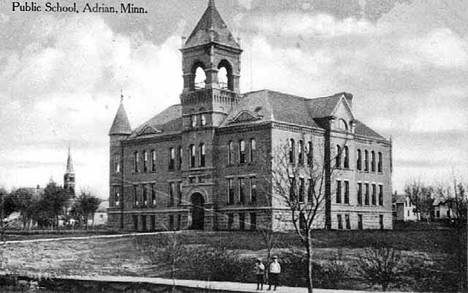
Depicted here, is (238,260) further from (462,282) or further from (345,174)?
(345,174)

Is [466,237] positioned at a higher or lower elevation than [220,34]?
lower

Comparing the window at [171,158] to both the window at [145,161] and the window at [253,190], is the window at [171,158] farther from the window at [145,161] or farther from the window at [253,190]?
the window at [253,190]

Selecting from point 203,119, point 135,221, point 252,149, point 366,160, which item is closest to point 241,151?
point 252,149

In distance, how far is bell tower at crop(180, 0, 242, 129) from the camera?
4178cm

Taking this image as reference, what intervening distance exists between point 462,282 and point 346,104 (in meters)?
23.8

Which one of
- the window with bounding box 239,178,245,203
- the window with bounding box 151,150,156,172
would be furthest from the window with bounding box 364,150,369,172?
the window with bounding box 151,150,156,172

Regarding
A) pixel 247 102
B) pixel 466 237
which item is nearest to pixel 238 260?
pixel 466 237

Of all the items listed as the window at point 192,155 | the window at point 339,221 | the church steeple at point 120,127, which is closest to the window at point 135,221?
the church steeple at point 120,127

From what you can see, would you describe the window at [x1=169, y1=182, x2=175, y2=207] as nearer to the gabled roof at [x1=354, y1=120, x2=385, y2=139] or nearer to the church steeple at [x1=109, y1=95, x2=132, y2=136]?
the church steeple at [x1=109, y1=95, x2=132, y2=136]

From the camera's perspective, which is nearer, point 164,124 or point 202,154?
point 202,154

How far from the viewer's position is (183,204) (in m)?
44.6

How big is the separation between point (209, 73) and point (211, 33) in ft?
8.25

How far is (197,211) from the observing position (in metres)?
44.3

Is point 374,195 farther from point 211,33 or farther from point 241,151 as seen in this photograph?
point 211,33
